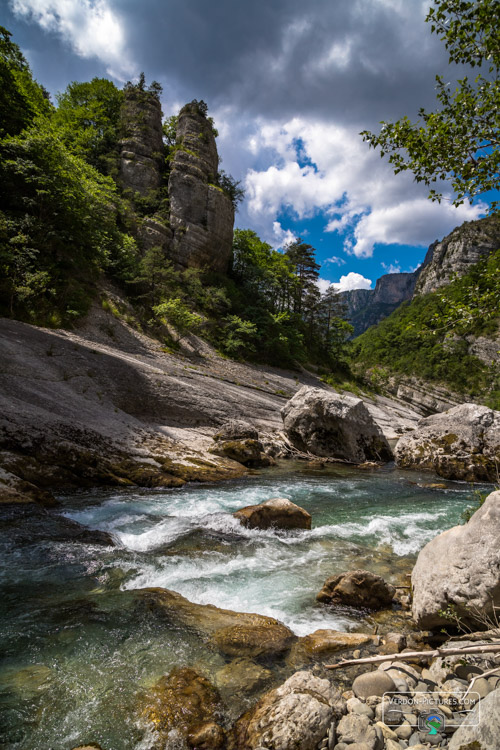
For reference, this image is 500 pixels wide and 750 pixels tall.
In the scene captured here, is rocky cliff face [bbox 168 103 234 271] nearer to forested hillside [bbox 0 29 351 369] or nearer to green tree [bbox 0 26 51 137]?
forested hillside [bbox 0 29 351 369]

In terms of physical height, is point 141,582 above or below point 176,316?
below

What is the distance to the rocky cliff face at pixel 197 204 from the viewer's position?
38.5 metres

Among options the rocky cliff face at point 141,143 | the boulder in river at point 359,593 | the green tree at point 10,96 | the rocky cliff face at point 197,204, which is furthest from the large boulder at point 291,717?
the rocky cliff face at point 141,143

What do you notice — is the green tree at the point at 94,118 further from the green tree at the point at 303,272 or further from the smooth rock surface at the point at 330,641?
the smooth rock surface at the point at 330,641

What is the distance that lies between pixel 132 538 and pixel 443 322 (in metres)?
7.87

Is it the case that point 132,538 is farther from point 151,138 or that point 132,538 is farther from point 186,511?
point 151,138

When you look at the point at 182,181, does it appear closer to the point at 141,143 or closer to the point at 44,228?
the point at 141,143

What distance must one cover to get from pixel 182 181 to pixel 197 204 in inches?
124

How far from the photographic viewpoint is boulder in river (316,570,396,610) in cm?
555

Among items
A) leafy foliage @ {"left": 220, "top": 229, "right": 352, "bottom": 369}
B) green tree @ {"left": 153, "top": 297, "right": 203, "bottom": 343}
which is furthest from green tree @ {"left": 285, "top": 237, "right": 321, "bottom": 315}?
green tree @ {"left": 153, "top": 297, "right": 203, "bottom": 343}

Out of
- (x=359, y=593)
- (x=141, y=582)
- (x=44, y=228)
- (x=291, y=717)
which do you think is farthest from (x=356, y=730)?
(x=44, y=228)

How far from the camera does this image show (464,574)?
4441 mm

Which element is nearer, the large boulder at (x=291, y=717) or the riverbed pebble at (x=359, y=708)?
the large boulder at (x=291, y=717)

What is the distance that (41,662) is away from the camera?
3.89 m
